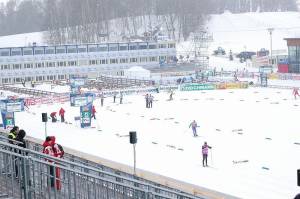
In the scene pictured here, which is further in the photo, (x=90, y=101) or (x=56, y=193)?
(x=90, y=101)

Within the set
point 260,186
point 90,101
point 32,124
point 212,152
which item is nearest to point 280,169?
point 260,186

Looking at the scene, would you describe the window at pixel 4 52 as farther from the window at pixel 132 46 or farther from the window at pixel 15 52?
the window at pixel 132 46

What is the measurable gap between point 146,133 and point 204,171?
9.20 metres

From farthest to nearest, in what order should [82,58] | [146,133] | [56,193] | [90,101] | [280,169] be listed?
[82,58], [90,101], [146,133], [280,169], [56,193]

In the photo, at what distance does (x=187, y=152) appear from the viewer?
22.8m

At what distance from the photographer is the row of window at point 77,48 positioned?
70.1m

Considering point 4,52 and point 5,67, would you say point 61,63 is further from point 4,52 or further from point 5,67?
point 4,52

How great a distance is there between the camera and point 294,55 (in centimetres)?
6075

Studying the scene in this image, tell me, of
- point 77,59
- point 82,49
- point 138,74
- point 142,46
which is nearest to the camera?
point 138,74

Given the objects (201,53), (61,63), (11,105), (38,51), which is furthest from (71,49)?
(11,105)

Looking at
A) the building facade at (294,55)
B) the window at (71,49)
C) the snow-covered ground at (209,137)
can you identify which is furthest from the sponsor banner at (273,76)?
the window at (71,49)

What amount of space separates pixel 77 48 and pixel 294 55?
2791 cm

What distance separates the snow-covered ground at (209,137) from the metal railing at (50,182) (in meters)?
7.18

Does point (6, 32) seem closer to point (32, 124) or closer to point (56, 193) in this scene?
point (32, 124)
